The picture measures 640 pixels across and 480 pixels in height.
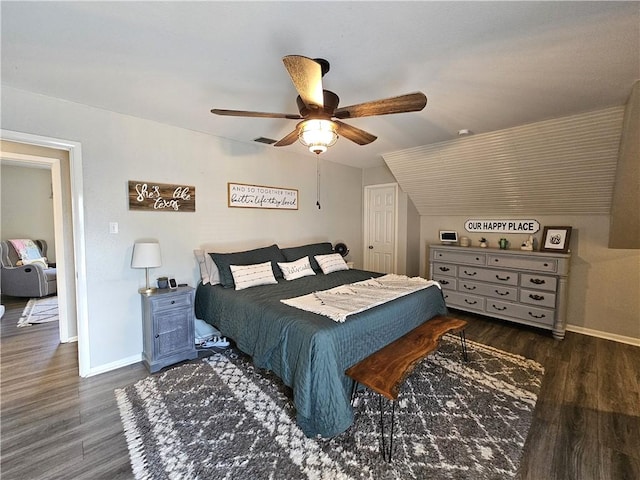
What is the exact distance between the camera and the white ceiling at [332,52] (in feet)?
4.59

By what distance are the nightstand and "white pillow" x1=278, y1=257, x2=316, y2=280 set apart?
3.40ft

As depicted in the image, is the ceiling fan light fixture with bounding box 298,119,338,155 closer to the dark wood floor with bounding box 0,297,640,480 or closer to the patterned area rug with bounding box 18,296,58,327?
the dark wood floor with bounding box 0,297,640,480

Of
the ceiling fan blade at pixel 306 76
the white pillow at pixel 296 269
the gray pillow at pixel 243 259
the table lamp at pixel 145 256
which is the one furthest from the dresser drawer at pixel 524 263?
the table lamp at pixel 145 256

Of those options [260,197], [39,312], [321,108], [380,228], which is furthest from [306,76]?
[39,312]

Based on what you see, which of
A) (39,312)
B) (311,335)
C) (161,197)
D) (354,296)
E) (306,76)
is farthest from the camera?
(39,312)

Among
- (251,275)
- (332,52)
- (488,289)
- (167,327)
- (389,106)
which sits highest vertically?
(332,52)

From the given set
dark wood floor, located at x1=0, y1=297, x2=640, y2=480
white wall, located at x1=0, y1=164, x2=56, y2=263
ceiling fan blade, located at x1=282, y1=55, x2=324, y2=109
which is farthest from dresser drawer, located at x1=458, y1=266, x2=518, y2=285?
white wall, located at x1=0, y1=164, x2=56, y2=263

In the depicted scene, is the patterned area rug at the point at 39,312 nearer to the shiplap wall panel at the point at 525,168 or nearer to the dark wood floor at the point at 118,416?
the dark wood floor at the point at 118,416

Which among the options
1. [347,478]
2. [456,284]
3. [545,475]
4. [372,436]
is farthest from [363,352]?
[456,284]

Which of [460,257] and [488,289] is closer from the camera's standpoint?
[488,289]

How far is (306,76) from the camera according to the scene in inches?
58.8

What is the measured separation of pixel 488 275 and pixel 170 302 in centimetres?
397

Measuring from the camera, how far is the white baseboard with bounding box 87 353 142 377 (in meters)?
2.59

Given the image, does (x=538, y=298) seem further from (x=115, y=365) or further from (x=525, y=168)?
(x=115, y=365)
